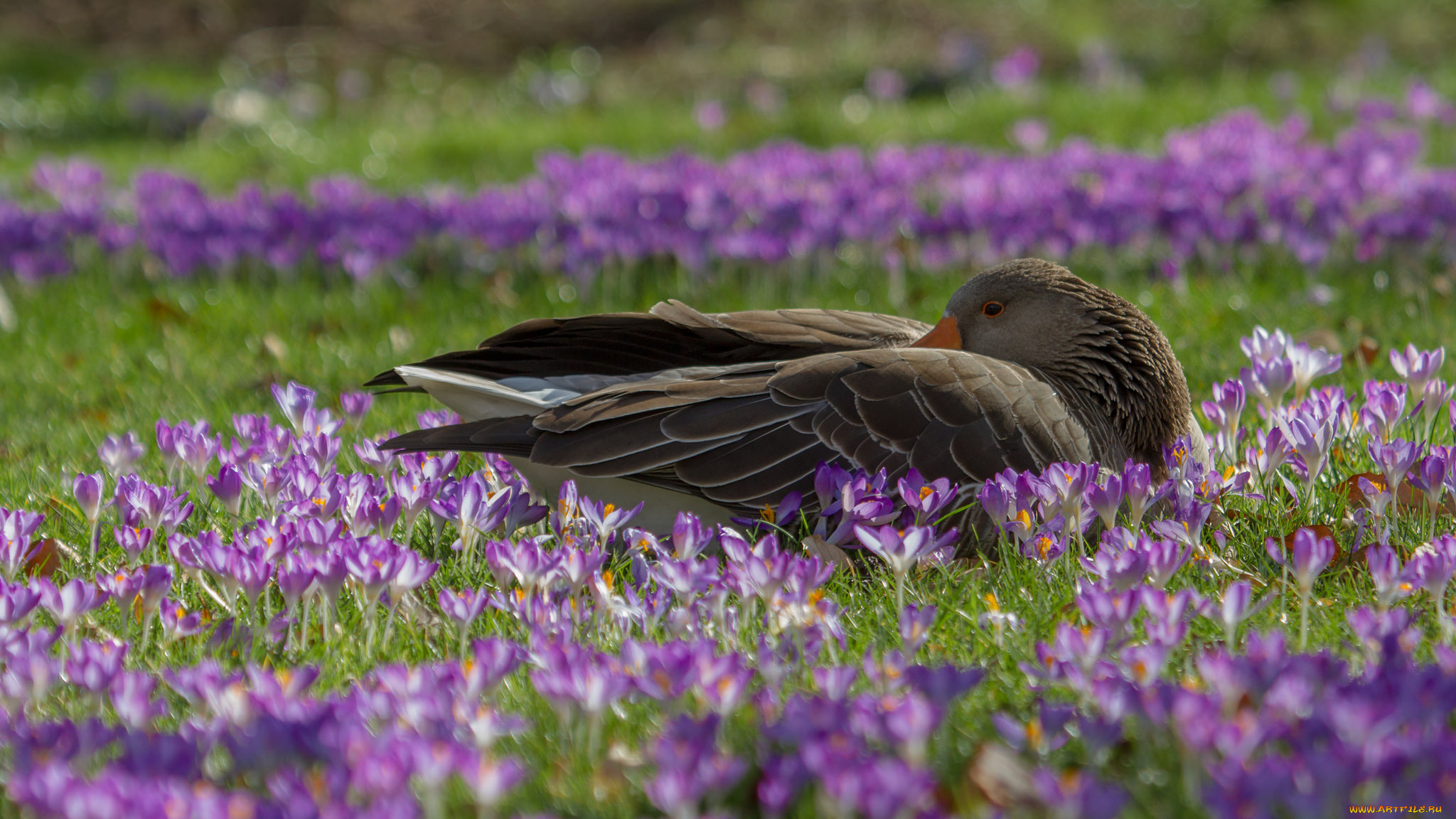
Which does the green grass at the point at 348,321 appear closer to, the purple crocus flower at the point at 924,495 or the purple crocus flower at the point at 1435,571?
Answer: the purple crocus flower at the point at 924,495

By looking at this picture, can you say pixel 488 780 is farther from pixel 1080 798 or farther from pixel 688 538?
pixel 688 538

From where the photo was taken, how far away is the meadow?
1867 millimetres

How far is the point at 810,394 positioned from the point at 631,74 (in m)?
11.0

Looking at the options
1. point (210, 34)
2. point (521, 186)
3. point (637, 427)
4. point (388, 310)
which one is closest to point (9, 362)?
point (388, 310)

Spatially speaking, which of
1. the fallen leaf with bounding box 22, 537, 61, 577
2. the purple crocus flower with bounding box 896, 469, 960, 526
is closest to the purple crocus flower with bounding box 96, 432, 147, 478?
the fallen leaf with bounding box 22, 537, 61, 577

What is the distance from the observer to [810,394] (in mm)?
3254

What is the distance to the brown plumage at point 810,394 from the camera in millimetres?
3197

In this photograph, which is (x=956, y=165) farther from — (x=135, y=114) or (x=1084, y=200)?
(x=135, y=114)

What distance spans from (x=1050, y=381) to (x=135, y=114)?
419 inches

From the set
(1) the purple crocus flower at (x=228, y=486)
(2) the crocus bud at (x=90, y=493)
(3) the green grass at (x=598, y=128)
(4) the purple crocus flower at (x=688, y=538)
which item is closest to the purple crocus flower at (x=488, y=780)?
(4) the purple crocus flower at (x=688, y=538)

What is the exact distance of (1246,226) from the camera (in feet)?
20.2

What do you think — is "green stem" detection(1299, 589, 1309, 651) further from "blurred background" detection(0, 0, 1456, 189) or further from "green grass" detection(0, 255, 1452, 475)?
"blurred background" detection(0, 0, 1456, 189)

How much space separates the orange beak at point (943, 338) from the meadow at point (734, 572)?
0.76 meters

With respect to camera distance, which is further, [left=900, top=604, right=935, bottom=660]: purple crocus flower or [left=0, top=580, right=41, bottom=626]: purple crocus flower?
[left=0, top=580, right=41, bottom=626]: purple crocus flower
